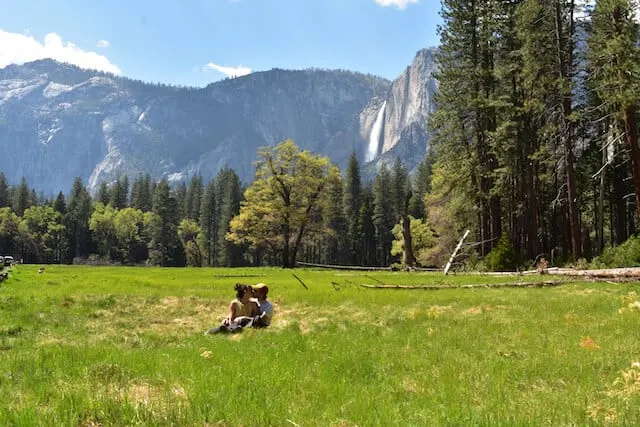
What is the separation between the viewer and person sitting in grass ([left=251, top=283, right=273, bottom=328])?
14469mm

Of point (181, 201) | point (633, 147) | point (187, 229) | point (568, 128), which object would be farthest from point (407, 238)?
point (181, 201)

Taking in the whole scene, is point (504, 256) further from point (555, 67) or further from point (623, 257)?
point (555, 67)

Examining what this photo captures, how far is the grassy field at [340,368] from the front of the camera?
572 cm

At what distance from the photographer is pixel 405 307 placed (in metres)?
17.0

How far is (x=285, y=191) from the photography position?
60.4 meters

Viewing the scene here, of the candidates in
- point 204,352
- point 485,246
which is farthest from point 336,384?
point 485,246

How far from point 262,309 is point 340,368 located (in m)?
6.97

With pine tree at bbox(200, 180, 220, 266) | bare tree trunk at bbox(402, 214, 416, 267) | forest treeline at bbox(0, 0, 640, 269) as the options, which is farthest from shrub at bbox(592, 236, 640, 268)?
pine tree at bbox(200, 180, 220, 266)

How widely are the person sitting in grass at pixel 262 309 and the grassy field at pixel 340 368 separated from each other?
32.7 inches

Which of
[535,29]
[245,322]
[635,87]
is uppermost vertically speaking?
[535,29]

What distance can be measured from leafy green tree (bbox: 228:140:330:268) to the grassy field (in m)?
43.7

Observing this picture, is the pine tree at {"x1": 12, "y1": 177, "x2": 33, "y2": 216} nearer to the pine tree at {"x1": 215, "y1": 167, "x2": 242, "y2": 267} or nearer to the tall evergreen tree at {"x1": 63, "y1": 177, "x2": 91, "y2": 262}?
A: the tall evergreen tree at {"x1": 63, "y1": 177, "x2": 91, "y2": 262}

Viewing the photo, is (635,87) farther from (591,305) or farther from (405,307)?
(405,307)

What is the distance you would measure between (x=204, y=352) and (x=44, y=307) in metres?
9.93
